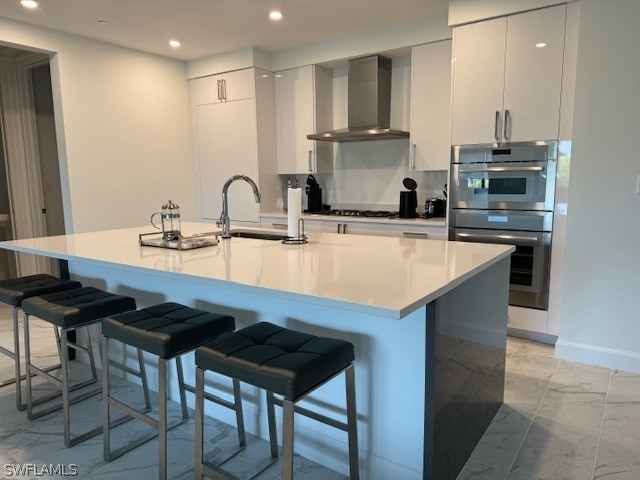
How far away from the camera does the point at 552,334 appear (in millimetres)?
3164

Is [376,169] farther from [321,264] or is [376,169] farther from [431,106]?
[321,264]

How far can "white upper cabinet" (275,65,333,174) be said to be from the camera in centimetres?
443

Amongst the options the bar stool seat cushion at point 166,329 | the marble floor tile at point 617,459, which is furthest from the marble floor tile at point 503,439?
the bar stool seat cushion at point 166,329

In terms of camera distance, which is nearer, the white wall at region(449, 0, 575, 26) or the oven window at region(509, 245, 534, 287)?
the white wall at region(449, 0, 575, 26)

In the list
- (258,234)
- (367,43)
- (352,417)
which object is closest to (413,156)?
(367,43)

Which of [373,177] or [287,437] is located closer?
[287,437]

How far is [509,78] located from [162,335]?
111 inches

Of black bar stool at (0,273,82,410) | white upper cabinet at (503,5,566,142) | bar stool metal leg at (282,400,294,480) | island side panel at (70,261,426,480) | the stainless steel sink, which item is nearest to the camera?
bar stool metal leg at (282,400,294,480)

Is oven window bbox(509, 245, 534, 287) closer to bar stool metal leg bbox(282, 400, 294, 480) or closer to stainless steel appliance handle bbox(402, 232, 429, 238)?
stainless steel appliance handle bbox(402, 232, 429, 238)

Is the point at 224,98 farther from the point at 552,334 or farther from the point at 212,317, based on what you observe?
the point at 552,334

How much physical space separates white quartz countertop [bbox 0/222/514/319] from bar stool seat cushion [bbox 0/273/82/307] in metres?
0.22

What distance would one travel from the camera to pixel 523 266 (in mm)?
3205

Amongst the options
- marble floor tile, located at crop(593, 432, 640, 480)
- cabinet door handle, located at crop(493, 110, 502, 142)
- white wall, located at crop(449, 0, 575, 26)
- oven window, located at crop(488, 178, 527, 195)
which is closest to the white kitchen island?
marble floor tile, located at crop(593, 432, 640, 480)

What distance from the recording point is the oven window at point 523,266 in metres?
3.18
